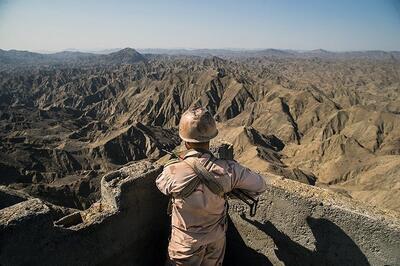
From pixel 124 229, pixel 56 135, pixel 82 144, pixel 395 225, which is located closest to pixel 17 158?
pixel 82 144

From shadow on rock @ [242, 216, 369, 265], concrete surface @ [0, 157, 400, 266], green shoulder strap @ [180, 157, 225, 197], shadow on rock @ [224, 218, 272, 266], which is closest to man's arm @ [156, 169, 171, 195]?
green shoulder strap @ [180, 157, 225, 197]

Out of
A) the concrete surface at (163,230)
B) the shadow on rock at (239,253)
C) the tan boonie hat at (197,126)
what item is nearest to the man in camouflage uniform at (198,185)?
the tan boonie hat at (197,126)

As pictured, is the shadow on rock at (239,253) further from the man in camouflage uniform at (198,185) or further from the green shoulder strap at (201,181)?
the green shoulder strap at (201,181)

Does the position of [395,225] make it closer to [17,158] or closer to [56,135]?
[17,158]

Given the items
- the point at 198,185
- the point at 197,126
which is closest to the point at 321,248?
the point at 198,185

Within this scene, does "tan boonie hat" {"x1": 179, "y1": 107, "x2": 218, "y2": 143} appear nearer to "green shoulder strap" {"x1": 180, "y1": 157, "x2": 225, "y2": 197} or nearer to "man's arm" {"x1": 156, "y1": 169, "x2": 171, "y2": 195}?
"green shoulder strap" {"x1": 180, "y1": 157, "x2": 225, "y2": 197}

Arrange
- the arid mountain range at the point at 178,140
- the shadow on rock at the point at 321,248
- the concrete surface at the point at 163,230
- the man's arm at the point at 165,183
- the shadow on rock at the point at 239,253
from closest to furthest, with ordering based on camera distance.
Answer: the man's arm at the point at 165,183 < the concrete surface at the point at 163,230 < the shadow on rock at the point at 321,248 < the shadow on rock at the point at 239,253 < the arid mountain range at the point at 178,140

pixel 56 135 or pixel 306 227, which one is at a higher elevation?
pixel 306 227
